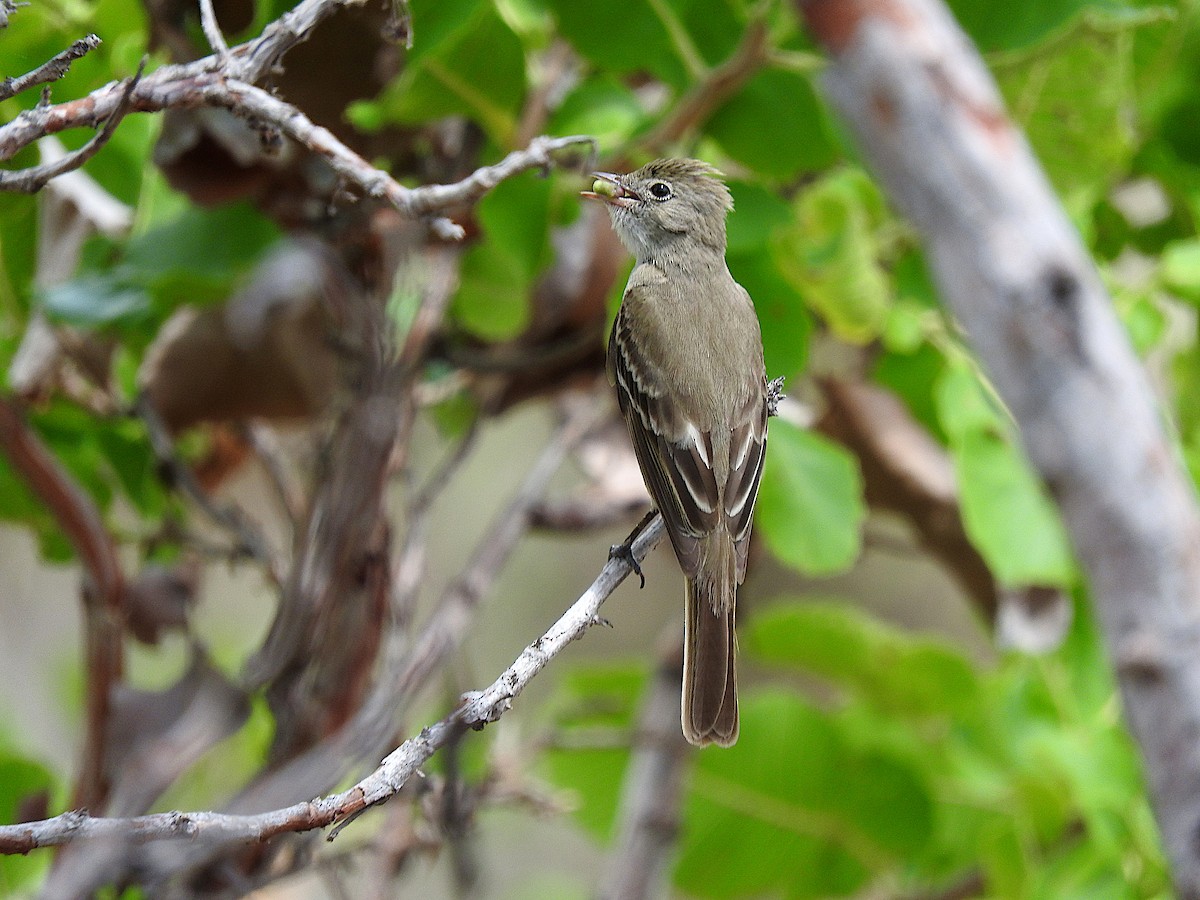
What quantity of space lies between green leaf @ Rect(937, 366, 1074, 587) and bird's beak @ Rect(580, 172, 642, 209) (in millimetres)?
770

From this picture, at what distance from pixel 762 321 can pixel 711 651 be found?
64 centimetres

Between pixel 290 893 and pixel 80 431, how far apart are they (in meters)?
2.37

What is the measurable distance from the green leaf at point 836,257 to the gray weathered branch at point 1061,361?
989mm

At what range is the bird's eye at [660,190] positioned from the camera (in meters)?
2.30

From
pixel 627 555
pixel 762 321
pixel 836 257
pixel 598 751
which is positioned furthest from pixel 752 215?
pixel 598 751

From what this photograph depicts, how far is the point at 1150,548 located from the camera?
4.11ft


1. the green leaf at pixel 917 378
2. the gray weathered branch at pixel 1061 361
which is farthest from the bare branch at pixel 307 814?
the green leaf at pixel 917 378

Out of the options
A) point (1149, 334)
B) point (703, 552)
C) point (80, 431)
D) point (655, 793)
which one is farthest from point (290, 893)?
point (1149, 334)

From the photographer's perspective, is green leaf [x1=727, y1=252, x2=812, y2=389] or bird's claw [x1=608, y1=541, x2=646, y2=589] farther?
green leaf [x1=727, y1=252, x2=812, y2=389]

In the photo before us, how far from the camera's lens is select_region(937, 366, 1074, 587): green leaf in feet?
7.77

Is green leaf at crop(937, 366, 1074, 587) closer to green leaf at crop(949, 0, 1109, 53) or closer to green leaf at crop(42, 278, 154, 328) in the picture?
green leaf at crop(949, 0, 1109, 53)

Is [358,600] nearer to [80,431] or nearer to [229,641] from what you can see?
[80,431]

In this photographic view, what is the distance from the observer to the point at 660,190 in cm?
230

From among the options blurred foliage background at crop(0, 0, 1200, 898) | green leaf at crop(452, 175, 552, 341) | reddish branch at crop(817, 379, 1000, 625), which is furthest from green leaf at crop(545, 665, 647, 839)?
green leaf at crop(452, 175, 552, 341)
